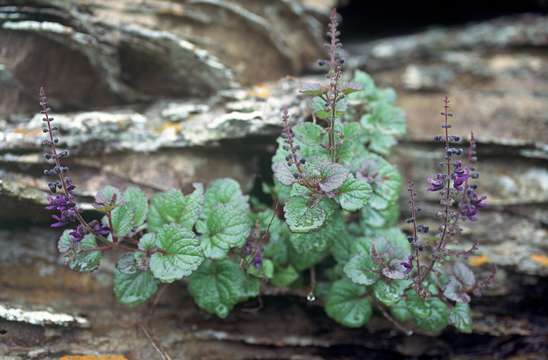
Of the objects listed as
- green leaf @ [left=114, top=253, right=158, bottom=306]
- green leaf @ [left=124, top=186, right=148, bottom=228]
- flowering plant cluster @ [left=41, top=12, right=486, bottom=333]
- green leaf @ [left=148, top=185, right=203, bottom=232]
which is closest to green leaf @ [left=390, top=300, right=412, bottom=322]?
flowering plant cluster @ [left=41, top=12, right=486, bottom=333]

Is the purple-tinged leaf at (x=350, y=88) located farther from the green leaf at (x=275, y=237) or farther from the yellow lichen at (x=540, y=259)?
the yellow lichen at (x=540, y=259)

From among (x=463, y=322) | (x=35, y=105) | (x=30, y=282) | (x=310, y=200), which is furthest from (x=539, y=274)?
(x=35, y=105)

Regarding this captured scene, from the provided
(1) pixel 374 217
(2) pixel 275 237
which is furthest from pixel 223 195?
(1) pixel 374 217

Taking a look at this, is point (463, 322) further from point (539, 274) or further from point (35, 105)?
point (35, 105)

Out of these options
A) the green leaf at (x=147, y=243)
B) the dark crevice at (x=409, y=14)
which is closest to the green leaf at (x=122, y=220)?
the green leaf at (x=147, y=243)

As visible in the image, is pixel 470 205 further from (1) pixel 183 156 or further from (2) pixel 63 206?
Result: (2) pixel 63 206

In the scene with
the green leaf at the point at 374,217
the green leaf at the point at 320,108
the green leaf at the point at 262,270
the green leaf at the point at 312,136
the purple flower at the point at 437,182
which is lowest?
the green leaf at the point at 262,270
